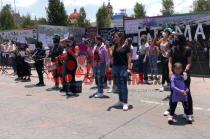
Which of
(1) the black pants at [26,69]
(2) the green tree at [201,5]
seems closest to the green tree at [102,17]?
(2) the green tree at [201,5]

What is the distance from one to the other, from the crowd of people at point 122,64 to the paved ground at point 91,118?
16.2 inches

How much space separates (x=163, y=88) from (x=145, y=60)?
280cm

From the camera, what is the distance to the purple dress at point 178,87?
9.01m

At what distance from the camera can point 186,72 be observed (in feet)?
30.6

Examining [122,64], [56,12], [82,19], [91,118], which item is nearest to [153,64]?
[122,64]

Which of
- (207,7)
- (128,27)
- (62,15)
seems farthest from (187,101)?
(207,7)

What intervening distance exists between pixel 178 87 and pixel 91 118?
1.95 meters

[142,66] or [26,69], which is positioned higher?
[142,66]

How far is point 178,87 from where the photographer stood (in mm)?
9016

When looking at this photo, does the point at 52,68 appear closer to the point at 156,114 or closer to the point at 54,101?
the point at 54,101

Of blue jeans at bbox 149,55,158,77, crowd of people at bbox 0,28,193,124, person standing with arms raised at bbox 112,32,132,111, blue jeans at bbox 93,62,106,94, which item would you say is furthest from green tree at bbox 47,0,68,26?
person standing with arms raised at bbox 112,32,132,111

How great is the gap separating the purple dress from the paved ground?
47 centimetres

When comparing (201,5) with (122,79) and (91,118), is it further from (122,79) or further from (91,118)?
(91,118)

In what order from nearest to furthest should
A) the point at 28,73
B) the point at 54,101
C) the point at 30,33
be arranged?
the point at 54,101, the point at 28,73, the point at 30,33
